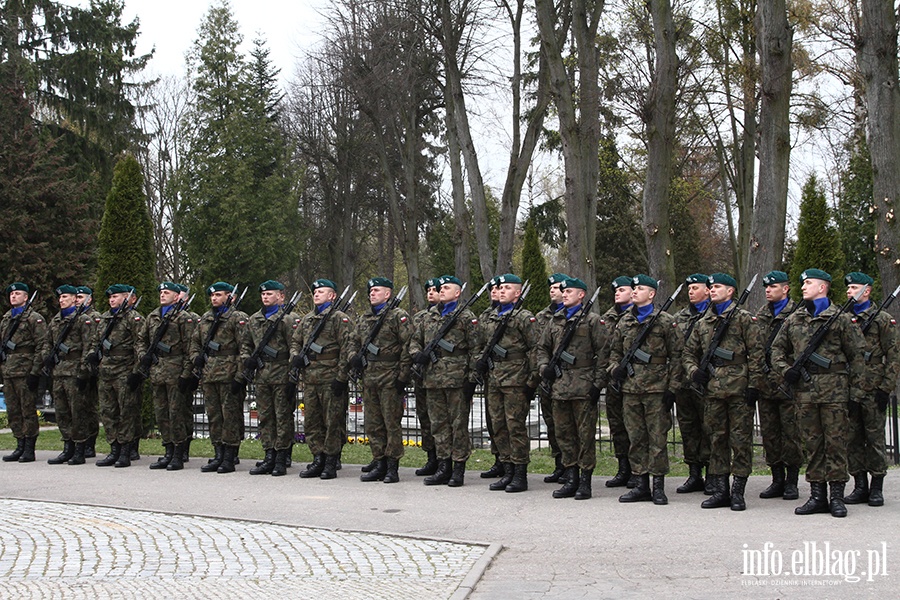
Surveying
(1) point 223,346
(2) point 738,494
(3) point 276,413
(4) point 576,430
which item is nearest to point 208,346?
(1) point 223,346

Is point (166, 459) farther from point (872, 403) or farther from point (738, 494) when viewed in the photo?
point (872, 403)

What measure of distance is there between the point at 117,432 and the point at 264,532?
199 inches

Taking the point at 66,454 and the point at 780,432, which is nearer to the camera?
the point at 780,432

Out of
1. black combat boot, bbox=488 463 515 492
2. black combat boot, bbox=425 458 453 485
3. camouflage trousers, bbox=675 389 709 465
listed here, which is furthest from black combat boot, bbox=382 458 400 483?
Answer: camouflage trousers, bbox=675 389 709 465

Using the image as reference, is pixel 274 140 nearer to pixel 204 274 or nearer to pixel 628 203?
pixel 204 274

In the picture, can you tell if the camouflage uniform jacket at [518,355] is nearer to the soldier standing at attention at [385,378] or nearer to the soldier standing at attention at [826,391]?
the soldier standing at attention at [385,378]

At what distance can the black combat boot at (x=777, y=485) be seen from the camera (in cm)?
933

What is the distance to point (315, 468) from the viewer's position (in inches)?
444

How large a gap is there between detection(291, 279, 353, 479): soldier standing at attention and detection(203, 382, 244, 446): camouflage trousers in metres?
1.04

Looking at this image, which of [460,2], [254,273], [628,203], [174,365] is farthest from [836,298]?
[254,273]

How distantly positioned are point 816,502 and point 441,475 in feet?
13.0

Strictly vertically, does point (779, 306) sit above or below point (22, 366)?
above

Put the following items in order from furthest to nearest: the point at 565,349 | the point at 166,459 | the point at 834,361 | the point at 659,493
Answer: the point at 166,459 < the point at 565,349 < the point at 659,493 < the point at 834,361

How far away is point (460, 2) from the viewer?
23562 millimetres
